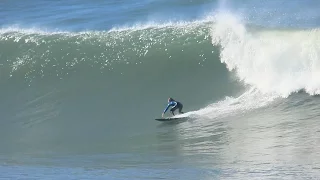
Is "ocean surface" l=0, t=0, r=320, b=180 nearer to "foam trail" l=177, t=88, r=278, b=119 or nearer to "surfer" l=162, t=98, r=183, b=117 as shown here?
"foam trail" l=177, t=88, r=278, b=119

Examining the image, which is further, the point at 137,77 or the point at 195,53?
the point at 195,53

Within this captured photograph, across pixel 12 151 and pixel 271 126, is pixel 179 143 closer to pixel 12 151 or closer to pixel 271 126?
pixel 271 126

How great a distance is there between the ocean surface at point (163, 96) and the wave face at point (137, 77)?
5 cm

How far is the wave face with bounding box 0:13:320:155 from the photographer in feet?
62.5

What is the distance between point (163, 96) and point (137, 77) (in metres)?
1.96

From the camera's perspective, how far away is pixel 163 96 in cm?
2105

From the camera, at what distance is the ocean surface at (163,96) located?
1301 centimetres

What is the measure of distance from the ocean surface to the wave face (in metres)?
0.05

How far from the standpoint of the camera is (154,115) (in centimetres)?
1950

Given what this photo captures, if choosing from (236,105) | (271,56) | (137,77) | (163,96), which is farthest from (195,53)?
(236,105)

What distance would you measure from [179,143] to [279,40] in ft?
27.4

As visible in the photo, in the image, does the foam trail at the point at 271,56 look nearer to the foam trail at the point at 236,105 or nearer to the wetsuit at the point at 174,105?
the foam trail at the point at 236,105

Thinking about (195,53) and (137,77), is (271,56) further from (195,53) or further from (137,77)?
(137,77)

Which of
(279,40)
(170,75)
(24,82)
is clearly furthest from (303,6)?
(24,82)
